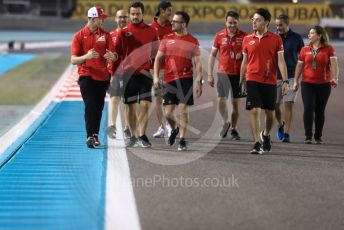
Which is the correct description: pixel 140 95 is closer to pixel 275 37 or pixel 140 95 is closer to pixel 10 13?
pixel 275 37

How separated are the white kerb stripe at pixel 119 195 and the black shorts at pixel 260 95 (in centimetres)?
194

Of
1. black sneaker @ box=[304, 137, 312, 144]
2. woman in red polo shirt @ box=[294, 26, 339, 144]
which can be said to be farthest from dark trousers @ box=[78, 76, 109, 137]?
black sneaker @ box=[304, 137, 312, 144]

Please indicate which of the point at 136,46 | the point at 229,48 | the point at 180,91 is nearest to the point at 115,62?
the point at 136,46

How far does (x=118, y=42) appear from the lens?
1235 centimetres

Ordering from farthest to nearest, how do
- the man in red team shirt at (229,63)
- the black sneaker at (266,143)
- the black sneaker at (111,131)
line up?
1. the man in red team shirt at (229,63)
2. the black sneaker at (111,131)
3. the black sneaker at (266,143)

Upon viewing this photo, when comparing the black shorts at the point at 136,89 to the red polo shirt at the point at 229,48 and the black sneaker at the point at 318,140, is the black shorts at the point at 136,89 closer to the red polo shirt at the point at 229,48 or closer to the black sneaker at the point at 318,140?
the red polo shirt at the point at 229,48

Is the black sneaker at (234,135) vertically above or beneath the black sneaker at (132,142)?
beneath

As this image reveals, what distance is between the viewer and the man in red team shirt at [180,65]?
39.2ft

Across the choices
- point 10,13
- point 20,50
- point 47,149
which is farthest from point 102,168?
point 10,13

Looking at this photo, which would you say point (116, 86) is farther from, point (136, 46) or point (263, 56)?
point (263, 56)

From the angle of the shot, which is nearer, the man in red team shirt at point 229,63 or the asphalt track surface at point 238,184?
the asphalt track surface at point 238,184

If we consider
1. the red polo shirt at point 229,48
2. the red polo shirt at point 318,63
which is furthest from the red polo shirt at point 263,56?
the red polo shirt at point 318,63

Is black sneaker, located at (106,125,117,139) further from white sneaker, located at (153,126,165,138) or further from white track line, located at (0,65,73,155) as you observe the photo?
white track line, located at (0,65,73,155)

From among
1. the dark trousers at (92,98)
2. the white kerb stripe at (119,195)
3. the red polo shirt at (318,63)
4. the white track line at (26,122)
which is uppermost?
the red polo shirt at (318,63)
